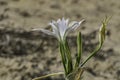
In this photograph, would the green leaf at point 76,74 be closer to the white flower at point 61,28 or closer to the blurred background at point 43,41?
the white flower at point 61,28

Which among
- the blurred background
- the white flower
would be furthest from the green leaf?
the blurred background

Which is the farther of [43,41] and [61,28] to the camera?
[43,41]

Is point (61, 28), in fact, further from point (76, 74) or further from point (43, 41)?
point (43, 41)

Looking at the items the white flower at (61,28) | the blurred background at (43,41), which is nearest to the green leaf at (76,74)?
the white flower at (61,28)

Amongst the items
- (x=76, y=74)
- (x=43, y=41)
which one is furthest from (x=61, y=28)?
(x=43, y=41)

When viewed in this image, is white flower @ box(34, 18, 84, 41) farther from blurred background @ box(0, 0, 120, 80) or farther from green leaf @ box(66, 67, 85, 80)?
blurred background @ box(0, 0, 120, 80)

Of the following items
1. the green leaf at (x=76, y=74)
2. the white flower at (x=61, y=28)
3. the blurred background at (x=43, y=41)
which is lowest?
the blurred background at (x=43, y=41)

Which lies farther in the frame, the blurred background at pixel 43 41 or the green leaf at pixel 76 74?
the blurred background at pixel 43 41

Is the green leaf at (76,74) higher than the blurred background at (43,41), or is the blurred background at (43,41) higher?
the green leaf at (76,74)
